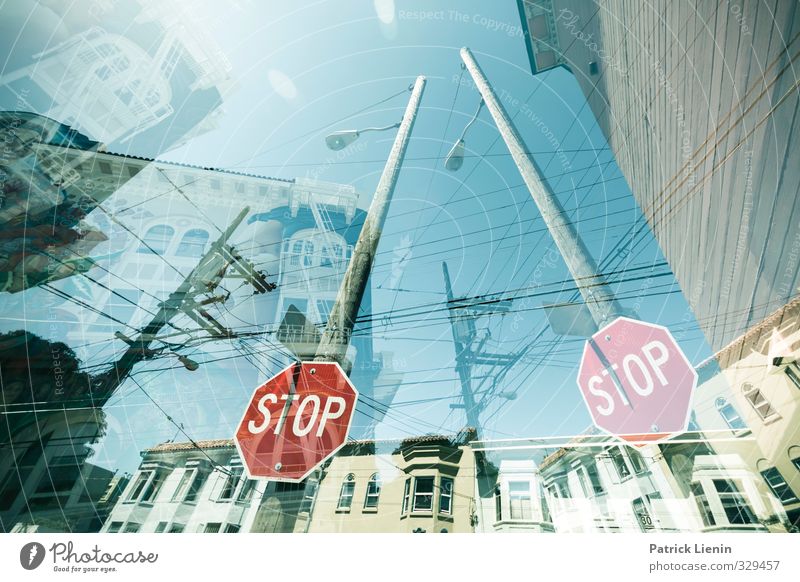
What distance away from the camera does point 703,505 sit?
2.65 m

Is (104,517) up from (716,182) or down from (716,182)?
down

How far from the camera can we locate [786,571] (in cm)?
205

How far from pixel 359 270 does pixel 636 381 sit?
10.8ft

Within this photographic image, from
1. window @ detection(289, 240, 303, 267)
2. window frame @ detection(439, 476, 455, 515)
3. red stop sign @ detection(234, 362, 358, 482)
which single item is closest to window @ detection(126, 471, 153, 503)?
red stop sign @ detection(234, 362, 358, 482)

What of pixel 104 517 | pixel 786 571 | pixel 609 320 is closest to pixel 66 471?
pixel 104 517

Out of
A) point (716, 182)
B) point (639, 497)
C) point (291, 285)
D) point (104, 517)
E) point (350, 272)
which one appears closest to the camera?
point (639, 497)

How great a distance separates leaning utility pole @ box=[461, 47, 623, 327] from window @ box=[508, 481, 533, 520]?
1995 millimetres

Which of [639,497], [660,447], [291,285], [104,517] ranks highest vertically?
[291,285]

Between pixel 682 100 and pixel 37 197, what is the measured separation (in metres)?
13.4

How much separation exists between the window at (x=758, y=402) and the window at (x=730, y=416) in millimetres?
192

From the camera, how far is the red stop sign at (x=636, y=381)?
2.67 meters

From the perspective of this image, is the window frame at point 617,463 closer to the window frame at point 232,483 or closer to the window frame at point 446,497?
the window frame at point 446,497

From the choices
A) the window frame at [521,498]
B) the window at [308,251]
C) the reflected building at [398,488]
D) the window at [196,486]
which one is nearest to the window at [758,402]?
the window frame at [521,498]

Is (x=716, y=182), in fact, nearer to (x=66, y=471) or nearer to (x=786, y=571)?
(x=786, y=571)
